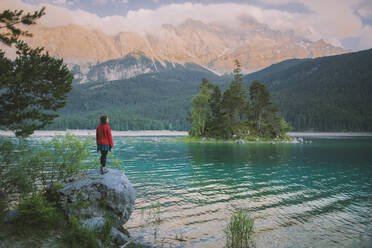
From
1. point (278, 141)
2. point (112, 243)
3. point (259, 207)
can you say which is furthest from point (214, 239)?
point (278, 141)

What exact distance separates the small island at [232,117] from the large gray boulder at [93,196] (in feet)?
246

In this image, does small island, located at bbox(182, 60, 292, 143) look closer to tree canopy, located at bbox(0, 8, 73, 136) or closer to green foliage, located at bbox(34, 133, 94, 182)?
green foliage, located at bbox(34, 133, 94, 182)

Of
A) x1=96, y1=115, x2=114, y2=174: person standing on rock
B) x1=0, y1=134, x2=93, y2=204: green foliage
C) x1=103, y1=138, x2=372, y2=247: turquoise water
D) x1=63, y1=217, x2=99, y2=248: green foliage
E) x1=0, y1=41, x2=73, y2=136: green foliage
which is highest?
x1=0, y1=41, x2=73, y2=136: green foliage

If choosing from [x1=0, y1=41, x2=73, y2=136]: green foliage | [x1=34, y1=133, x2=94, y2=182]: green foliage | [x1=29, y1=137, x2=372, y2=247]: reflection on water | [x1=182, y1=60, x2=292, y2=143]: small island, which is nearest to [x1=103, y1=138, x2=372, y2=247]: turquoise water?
[x1=29, y1=137, x2=372, y2=247]: reflection on water

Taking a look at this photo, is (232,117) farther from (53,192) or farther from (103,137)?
(53,192)

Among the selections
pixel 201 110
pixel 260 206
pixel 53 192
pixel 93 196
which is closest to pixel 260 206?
pixel 260 206

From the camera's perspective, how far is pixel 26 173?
44.0 feet

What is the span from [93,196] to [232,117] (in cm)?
8003

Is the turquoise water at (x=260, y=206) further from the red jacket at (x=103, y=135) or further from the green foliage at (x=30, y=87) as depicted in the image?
the green foliage at (x=30, y=87)

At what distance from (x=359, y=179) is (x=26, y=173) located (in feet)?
94.3

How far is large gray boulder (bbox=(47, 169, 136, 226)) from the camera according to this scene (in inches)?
460

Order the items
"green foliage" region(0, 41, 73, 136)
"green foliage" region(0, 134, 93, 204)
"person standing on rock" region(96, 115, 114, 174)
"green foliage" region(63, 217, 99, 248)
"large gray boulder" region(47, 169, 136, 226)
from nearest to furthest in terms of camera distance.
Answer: "green foliage" region(63, 217, 99, 248) < "large gray boulder" region(47, 169, 136, 226) < "green foliage" region(0, 134, 93, 204) < "person standing on rock" region(96, 115, 114, 174) < "green foliage" region(0, 41, 73, 136)

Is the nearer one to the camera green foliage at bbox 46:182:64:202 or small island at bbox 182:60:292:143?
green foliage at bbox 46:182:64:202

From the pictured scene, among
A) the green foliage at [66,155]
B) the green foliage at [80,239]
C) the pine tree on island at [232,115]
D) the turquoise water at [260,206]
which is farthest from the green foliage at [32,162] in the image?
the pine tree on island at [232,115]
